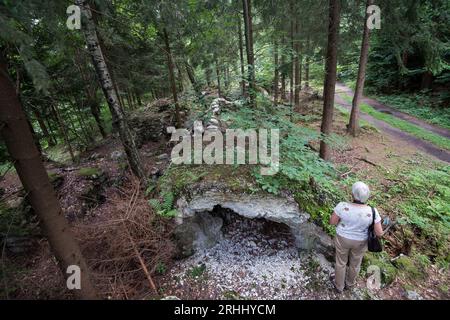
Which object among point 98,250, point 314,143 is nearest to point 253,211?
point 98,250

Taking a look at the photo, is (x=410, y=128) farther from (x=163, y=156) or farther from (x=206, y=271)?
(x=206, y=271)

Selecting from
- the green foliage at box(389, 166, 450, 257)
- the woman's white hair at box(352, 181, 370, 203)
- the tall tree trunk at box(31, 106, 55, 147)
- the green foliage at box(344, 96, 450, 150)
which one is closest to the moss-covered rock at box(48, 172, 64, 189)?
the tall tree trunk at box(31, 106, 55, 147)

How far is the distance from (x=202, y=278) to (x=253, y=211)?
5.42 ft

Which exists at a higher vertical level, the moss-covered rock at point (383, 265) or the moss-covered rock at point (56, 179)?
the moss-covered rock at point (56, 179)

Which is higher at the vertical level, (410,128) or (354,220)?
(354,220)

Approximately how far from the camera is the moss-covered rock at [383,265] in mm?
4359

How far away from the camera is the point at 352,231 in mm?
3729

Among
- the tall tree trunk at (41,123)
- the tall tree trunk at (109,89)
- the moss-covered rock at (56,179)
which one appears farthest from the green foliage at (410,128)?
the tall tree trunk at (41,123)

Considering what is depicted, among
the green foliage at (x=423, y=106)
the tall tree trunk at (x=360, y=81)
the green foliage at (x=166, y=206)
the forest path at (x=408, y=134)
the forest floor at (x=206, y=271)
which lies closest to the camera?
the forest floor at (x=206, y=271)

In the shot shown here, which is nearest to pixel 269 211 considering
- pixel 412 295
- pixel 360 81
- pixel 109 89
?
pixel 412 295

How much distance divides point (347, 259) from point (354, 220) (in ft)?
3.05

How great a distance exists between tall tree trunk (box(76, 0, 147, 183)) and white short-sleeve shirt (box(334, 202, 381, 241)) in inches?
200

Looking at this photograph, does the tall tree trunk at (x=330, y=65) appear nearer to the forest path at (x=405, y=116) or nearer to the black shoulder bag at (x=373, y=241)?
the black shoulder bag at (x=373, y=241)

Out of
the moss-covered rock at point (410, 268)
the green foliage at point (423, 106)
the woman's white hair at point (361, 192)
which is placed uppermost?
the woman's white hair at point (361, 192)
